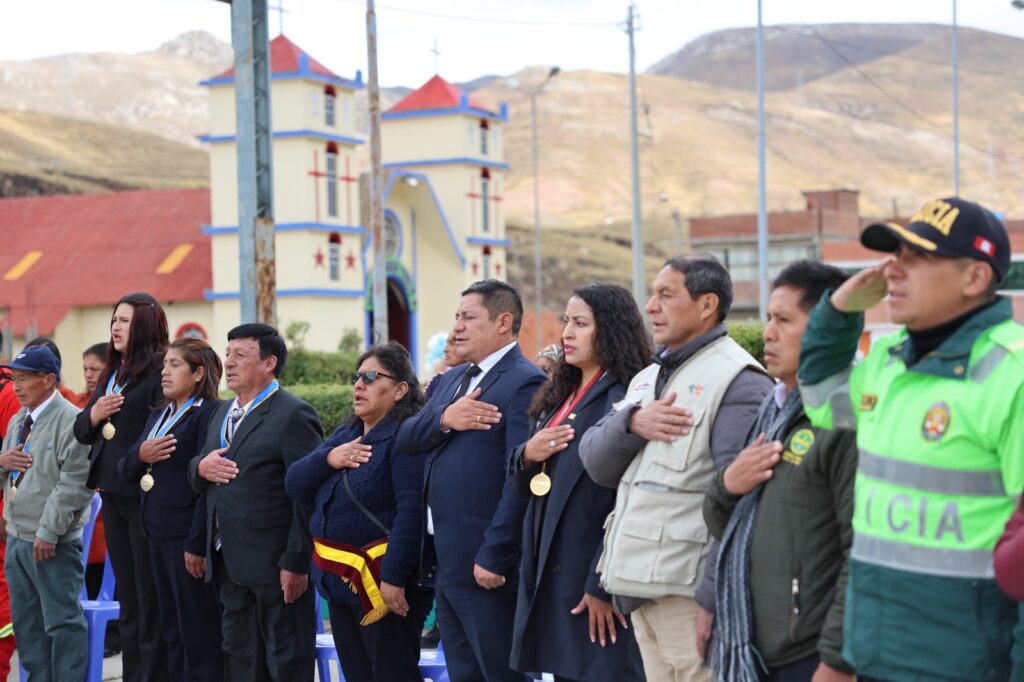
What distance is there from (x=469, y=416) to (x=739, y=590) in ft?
6.29

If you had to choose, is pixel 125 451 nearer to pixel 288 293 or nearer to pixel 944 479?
pixel 944 479

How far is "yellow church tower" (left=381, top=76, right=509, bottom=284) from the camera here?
43938 millimetres

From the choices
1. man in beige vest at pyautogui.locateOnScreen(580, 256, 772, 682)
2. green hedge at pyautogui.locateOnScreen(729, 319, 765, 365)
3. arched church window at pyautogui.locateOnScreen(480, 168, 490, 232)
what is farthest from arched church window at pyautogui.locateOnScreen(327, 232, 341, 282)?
man in beige vest at pyautogui.locateOnScreen(580, 256, 772, 682)

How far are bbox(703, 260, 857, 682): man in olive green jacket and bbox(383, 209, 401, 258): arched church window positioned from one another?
37631 millimetres

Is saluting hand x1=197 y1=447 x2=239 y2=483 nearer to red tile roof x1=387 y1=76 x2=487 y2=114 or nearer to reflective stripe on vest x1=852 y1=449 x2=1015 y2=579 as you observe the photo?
reflective stripe on vest x1=852 y1=449 x2=1015 y2=579

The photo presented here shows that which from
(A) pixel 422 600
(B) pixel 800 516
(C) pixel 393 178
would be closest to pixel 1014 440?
(B) pixel 800 516

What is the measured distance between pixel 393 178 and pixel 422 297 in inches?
184

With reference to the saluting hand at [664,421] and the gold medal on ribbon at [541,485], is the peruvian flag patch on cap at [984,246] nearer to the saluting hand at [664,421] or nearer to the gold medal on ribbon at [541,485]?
the saluting hand at [664,421]

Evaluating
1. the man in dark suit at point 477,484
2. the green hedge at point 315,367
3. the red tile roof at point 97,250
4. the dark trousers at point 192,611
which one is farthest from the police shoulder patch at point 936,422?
the red tile roof at point 97,250

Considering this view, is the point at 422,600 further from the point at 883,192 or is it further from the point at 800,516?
the point at 883,192

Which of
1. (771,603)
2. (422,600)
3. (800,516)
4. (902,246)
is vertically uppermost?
(902,246)

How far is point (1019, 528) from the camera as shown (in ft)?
10.9

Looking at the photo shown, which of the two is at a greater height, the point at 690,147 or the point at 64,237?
the point at 690,147

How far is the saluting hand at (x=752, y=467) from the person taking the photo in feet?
13.8
